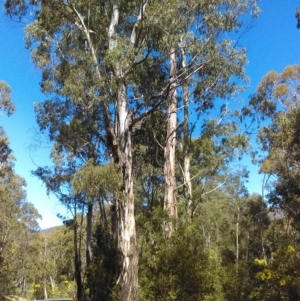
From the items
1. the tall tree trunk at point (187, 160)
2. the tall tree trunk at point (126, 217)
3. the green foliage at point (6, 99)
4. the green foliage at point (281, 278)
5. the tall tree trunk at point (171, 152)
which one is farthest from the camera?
the green foliage at point (6, 99)

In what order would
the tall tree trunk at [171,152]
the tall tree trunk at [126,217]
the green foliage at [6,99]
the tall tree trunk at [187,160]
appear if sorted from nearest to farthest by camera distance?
the tall tree trunk at [126,217] → the tall tree trunk at [171,152] → the tall tree trunk at [187,160] → the green foliage at [6,99]

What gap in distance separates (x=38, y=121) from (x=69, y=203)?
343 cm

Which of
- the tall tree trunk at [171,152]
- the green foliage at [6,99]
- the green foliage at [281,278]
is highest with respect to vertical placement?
the green foliage at [6,99]

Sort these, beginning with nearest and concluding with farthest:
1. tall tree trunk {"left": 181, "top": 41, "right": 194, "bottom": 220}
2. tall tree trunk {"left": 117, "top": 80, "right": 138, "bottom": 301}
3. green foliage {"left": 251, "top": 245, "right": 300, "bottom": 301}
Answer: tall tree trunk {"left": 117, "top": 80, "right": 138, "bottom": 301} < tall tree trunk {"left": 181, "top": 41, "right": 194, "bottom": 220} < green foliage {"left": 251, "top": 245, "right": 300, "bottom": 301}

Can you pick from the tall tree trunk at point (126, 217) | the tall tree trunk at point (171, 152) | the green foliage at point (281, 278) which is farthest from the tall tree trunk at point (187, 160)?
the tall tree trunk at point (126, 217)

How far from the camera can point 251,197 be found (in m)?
29.6

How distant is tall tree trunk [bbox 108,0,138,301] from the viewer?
828 cm

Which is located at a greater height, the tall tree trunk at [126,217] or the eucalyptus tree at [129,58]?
the eucalyptus tree at [129,58]

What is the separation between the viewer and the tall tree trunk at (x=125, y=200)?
8.28 meters

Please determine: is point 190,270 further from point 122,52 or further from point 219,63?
point 219,63

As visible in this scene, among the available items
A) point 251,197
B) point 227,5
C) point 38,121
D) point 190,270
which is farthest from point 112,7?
point 251,197

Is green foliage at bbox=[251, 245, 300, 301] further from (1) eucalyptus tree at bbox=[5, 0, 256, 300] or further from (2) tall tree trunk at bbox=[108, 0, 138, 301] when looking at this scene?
(2) tall tree trunk at bbox=[108, 0, 138, 301]

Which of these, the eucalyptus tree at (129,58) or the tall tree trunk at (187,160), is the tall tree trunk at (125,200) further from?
the tall tree trunk at (187,160)

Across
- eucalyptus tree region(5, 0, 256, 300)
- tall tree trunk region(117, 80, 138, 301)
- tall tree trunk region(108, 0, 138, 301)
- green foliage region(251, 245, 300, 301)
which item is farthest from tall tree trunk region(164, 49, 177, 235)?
green foliage region(251, 245, 300, 301)
